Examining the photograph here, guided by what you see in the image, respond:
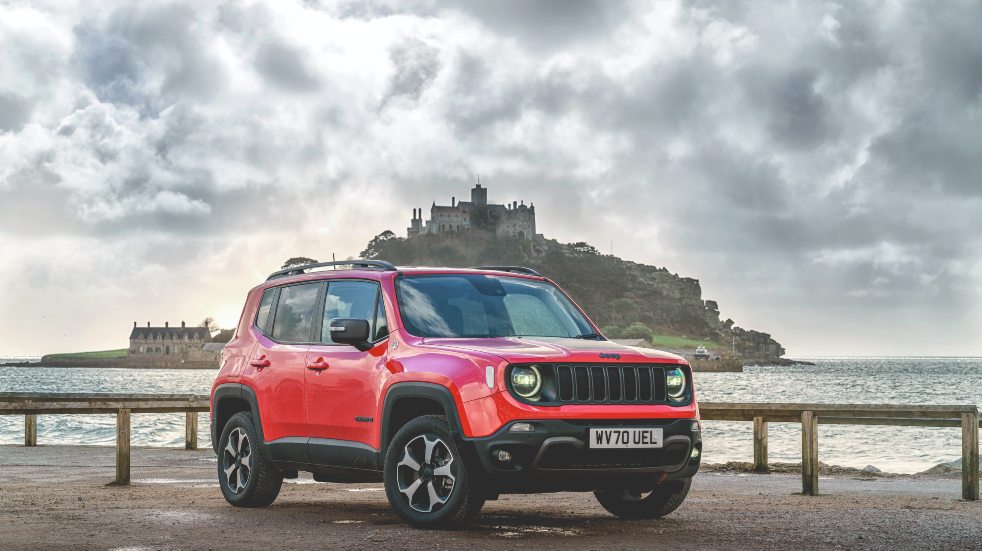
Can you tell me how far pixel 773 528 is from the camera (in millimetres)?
9289

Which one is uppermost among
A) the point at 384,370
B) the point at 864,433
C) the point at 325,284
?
the point at 325,284

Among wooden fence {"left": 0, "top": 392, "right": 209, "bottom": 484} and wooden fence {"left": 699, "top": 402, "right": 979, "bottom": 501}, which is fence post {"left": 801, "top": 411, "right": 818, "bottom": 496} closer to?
wooden fence {"left": 699, "top": 402, "right": 979, "bottom": 501}

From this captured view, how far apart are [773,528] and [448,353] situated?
2.95 m

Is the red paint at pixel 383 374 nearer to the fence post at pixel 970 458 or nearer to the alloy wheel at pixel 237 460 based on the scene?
the alloy wheel at pixel 237 460

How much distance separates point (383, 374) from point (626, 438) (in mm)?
1999

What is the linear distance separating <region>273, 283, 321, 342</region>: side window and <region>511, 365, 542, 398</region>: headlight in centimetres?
273

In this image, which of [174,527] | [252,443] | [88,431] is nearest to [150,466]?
[252,443]

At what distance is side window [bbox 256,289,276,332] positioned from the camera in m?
11.4

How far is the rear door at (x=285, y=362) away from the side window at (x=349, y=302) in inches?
7.5

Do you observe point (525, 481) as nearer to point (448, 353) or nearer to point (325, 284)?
point (448, 353)

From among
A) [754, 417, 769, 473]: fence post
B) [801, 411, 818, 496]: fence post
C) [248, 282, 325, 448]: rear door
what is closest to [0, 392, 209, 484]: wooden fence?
[248, 282, 325, 448]: rear door

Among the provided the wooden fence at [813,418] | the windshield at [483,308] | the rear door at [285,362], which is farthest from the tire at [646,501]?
the wooden fence at [813,418]

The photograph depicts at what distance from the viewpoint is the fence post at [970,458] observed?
44.3 ft

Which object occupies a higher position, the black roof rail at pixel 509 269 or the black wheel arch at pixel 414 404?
the black roof rail at pixel 509 269
